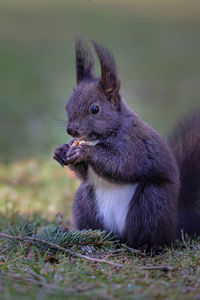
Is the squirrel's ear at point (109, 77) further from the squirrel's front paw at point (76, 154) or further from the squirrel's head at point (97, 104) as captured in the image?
the squirrel's front paw at point (76, 154)

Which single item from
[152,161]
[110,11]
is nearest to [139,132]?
[152,161]

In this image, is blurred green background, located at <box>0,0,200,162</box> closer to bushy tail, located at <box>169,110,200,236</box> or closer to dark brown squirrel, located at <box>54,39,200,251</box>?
dark brown squirrel, located at <box>54,39,200,251</box>

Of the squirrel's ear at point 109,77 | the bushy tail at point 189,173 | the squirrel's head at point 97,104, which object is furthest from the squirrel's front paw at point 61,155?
the bushy tail at point 189,173

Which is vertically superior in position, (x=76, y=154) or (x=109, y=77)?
(x=109, y=77)

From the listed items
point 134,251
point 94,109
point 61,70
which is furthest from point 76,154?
point 61,70

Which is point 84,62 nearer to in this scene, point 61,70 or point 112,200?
point 112,200

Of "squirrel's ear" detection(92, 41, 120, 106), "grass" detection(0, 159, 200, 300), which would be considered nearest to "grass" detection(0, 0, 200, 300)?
"grass" detection(0, 159, 200, 300)
